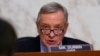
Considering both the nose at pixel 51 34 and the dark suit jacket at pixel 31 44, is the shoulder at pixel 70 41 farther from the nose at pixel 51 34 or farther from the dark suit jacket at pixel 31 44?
the nose at pixel 51 34

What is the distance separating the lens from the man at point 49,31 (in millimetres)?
1537

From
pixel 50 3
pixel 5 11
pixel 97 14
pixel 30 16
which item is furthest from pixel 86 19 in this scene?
pixel 5 11

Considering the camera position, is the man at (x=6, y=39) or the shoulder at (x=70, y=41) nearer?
the man at (x=6, y=39)

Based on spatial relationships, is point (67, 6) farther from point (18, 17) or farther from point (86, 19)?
point (18, 17)

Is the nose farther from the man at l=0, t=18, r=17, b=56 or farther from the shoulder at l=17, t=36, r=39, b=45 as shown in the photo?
the man at l=0, t=18, r=17, b=56

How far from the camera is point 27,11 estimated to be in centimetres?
186

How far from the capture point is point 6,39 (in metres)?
0.20

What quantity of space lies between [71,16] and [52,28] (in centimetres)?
34

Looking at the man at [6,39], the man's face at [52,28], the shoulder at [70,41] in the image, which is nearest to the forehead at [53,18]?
the man's face at [52,28]

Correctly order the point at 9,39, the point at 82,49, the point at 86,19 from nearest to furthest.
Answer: the point at 9,39
the point at 82,49
the point at 86,19

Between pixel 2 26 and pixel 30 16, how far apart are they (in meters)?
1.64

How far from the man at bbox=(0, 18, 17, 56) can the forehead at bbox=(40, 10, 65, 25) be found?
1.37m

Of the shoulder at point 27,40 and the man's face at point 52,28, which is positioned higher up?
the man's face at point 52,28

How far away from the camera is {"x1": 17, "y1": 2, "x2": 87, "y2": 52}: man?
1537mm
